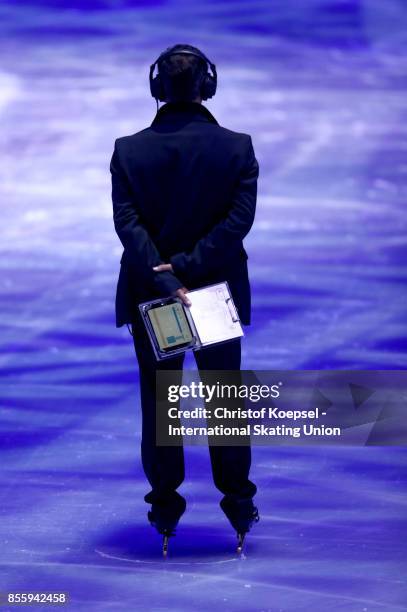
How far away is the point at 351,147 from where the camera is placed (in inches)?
308

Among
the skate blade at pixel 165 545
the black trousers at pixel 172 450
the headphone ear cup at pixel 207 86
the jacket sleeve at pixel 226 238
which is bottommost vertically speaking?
the skate blade at pixel 165 545

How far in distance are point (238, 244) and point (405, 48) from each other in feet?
13.3

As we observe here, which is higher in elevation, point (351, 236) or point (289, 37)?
point (289, 37)

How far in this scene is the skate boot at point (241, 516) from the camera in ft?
13.8

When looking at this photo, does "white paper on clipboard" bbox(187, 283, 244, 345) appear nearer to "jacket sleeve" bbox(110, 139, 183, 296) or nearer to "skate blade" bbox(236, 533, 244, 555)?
"jacket sleeve" bbox(110, 139, 183, 296)

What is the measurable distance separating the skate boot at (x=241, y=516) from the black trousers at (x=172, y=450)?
0.07ft

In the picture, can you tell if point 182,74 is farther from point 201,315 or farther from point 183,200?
point 201,315

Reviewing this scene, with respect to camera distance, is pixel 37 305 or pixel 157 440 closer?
pixel 157 440

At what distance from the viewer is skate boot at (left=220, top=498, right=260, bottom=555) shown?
13.8 ft

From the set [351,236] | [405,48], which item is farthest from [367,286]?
[405,48]

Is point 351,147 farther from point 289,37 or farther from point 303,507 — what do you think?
point 303,507

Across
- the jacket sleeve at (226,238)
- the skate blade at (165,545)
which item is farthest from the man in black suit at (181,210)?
the skate blade at (165,545)

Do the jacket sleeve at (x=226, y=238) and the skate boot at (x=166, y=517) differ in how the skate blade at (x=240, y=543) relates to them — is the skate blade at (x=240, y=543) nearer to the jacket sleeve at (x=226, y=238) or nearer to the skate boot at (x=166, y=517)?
the skate boot at (x=166, y=517)

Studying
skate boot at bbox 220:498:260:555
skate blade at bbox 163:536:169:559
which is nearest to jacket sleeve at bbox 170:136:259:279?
skate boot at bbox 220:498:260:555
